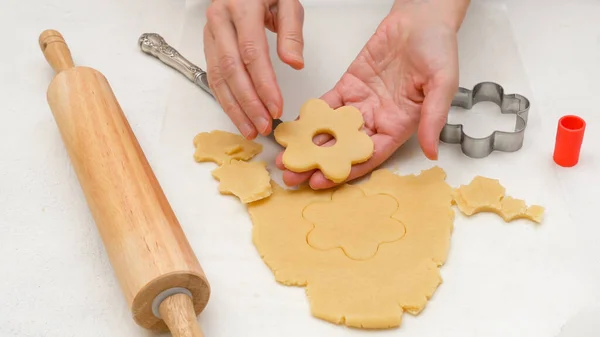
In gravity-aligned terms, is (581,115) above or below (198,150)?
below

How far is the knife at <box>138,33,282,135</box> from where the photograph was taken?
6.05 feet

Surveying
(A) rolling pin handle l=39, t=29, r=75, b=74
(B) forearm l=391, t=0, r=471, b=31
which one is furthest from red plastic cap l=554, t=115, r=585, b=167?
(A) rolling pin handle l=39, t=29, r=75, b=74

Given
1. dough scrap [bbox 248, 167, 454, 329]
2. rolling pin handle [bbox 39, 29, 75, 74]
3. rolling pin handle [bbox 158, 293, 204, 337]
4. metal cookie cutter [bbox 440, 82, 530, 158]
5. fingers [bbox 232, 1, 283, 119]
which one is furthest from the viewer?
rolling pin handle [bbox 39, 29, 75, 74]

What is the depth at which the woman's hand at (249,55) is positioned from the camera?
1.51 m

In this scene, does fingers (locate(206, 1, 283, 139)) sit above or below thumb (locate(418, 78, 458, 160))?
above

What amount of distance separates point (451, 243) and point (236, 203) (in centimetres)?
47

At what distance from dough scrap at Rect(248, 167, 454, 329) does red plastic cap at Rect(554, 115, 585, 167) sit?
0.27m

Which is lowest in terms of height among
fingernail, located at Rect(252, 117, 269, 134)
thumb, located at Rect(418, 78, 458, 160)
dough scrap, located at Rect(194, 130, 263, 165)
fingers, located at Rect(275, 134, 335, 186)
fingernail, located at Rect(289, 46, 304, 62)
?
fingers, located at Rect(275, 134, 335, 186)

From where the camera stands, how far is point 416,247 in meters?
1.39

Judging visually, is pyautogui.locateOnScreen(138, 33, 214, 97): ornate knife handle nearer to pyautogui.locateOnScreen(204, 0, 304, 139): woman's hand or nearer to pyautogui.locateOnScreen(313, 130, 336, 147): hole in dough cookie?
pyautogui.locateOnScreen(204, 0, 304, 139): woman's hand

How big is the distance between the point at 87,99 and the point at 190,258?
1.73 feet

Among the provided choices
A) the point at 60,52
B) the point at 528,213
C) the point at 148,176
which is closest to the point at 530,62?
the point at 528,213

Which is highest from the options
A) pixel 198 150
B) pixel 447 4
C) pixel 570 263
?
pixel 447 4

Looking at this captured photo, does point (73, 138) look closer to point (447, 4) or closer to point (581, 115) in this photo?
point (447, 4)
